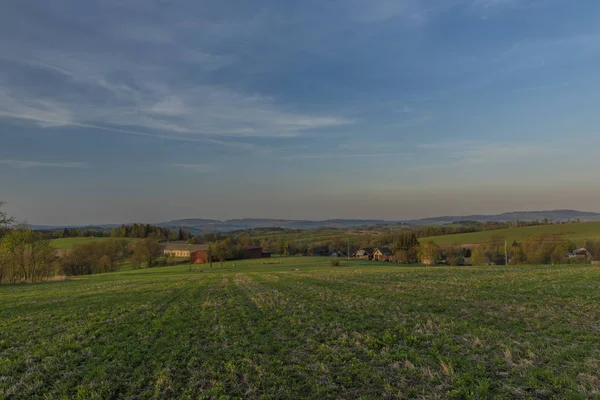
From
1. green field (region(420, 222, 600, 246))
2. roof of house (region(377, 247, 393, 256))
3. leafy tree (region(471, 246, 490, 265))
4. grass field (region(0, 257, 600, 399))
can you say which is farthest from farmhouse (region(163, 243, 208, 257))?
grass field (region(0, 257, 600, 399))

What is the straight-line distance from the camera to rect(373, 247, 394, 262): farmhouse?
113700 millimetres

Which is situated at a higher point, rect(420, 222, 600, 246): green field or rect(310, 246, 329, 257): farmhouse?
rect(420, 222, 600, 246): green field

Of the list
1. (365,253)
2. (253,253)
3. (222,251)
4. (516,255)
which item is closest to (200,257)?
(222,251)

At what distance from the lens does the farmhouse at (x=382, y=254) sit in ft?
373

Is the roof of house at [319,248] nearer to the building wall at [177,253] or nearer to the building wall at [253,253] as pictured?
the building wall at [253,253]

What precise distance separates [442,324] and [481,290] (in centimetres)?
1005

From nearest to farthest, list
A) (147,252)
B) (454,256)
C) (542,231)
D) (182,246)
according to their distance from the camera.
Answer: (454,256)
(147,252)
(542,231)
(182,246)

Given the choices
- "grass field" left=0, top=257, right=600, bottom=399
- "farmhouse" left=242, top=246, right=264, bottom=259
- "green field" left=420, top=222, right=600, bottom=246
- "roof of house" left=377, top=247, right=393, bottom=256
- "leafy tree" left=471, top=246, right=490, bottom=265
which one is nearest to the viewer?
"grass field" left=0, top=257, right=600, bottom=399

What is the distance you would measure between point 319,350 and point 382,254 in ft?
365

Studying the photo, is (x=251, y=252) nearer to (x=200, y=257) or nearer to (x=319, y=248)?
(x=200, y=257)

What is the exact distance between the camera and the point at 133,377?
7648 millimetres

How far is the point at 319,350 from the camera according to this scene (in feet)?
29.5

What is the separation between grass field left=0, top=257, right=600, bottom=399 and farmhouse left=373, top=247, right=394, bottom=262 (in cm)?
9980

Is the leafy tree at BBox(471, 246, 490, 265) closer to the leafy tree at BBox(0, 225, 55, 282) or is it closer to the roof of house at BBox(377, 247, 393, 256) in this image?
the roof of house at BBox(377, 247, 393, 256)
